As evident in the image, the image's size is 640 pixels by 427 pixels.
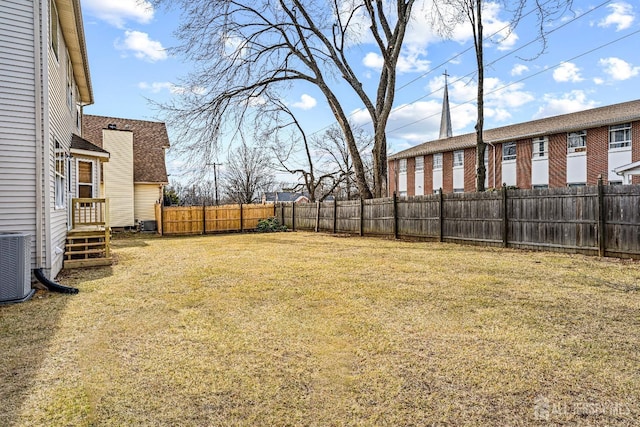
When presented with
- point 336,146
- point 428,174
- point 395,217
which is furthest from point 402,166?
point 395,217

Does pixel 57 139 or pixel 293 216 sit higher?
pixel 57 139

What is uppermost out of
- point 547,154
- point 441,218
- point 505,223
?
point 547,154

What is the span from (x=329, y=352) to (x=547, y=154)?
72.0 feet

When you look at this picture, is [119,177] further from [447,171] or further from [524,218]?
[447,171]

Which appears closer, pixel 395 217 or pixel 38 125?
pixel 38 125

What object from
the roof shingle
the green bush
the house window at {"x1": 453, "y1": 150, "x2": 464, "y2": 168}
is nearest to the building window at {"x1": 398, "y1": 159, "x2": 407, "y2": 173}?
the house window at {"x1": 453, "y1": 150, "x2": 464, "y2": 168}

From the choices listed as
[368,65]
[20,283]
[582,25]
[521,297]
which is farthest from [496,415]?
[368,65]

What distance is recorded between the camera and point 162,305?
487 centimetres

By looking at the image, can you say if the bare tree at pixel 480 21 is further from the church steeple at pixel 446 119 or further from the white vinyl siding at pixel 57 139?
the church steeple at pixel 446 119

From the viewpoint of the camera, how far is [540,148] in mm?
Answer: 21125

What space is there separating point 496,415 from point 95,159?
11.5 m

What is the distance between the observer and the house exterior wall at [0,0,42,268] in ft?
18.7

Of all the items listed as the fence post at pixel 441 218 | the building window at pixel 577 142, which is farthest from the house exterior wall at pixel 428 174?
the fence post at pixel 441 218

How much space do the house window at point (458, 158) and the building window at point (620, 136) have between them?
28.0 feet
